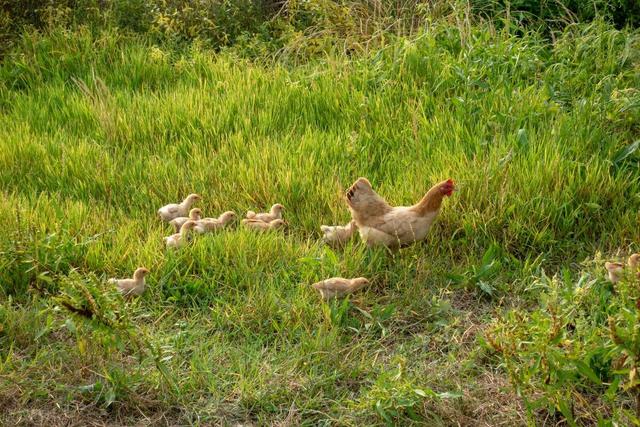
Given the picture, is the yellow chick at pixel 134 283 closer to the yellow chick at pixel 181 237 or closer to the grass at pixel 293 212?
the grass at pixel 293 212

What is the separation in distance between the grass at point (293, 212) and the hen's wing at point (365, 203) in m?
0.23

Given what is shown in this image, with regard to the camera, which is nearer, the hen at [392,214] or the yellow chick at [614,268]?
the yellow chick at [614,268]

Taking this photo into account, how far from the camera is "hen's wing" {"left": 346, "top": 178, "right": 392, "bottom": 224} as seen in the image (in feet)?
17.3

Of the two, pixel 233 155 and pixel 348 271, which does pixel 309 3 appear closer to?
pixel 233 155

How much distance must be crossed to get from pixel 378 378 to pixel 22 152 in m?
3.45

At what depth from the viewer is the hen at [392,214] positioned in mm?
5281

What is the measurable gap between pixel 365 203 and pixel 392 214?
0.17 meters

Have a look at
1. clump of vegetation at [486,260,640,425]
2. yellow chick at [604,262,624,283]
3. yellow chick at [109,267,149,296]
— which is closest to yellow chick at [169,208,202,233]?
yellow chick at [109,267,149,296]

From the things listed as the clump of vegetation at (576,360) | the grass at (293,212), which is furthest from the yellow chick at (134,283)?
the clump of vegetation at (576,360)

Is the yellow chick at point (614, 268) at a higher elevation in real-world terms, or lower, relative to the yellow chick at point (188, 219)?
higher

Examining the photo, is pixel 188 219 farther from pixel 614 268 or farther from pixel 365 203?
pixel 614 268

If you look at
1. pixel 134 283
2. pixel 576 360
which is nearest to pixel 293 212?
pixel 134 283

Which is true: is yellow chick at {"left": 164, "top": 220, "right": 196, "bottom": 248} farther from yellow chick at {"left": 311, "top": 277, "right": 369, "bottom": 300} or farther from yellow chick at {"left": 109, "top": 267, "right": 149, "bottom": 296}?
yellow chick at {"left": 311, "top": 277, "right": 369, "bottom": 300}

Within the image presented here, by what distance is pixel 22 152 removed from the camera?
6699mm
